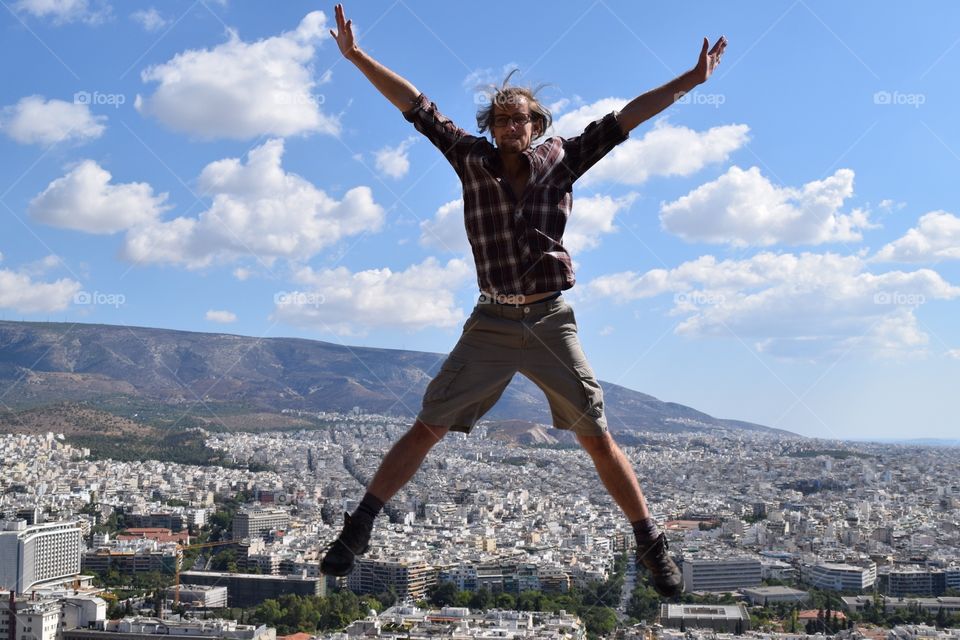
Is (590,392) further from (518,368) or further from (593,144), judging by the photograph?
(593,144)

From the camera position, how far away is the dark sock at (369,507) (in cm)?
247

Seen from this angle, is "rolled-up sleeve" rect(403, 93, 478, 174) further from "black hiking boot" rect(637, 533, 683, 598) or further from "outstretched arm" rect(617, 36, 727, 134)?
"black hiking boot" rect(637, 533, 683, 598)

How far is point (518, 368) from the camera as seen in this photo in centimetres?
253

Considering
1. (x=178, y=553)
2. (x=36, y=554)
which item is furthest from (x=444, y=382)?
(x=178, y=553)

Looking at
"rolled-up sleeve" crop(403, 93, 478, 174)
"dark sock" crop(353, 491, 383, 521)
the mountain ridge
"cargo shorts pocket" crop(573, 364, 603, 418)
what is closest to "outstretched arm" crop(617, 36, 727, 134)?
"rolled-up sleeve" crop(403, 93, 478, 174)

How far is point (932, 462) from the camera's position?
57.6 metres

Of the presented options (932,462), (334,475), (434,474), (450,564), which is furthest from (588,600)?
(932,462)

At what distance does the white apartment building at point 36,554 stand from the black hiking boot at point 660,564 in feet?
71.4

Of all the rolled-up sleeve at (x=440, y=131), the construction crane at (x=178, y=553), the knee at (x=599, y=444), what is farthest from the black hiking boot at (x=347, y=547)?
the construction crane at (x=178, y=553)

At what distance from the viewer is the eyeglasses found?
8.43 ft

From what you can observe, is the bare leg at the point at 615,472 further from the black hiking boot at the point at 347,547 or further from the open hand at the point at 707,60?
the open hand at the point at 707,60

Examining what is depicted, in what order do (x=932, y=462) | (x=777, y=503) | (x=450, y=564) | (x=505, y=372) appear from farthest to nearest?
(x=932, y=462)
(x=777, y=503)
(x=450, y=564)
(x=505, y=372)

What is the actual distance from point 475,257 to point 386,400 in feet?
250

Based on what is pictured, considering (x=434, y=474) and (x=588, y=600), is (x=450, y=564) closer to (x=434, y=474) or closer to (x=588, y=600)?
(x=588, y=600)
